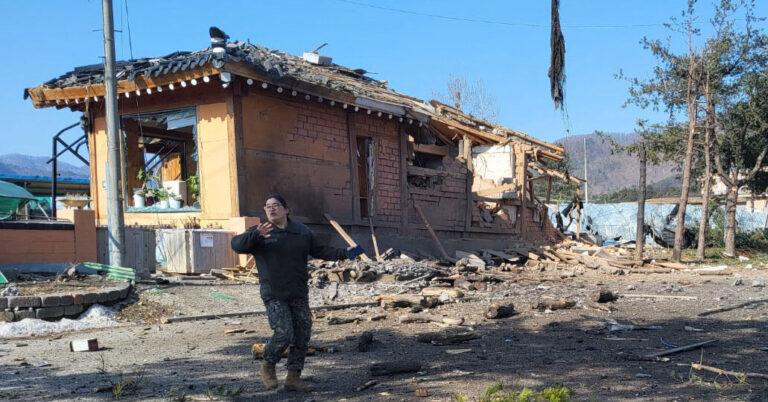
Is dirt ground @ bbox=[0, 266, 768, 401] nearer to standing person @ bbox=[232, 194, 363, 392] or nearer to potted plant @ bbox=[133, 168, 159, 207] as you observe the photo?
standing person @ bbox=[232, 194, 363, 392]

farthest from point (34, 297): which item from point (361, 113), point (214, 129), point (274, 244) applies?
point (361, 113)

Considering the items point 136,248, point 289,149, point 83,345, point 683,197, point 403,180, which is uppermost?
point 289,149

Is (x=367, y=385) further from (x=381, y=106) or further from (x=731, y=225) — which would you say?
(x=731, y=225)

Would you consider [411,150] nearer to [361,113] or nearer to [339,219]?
[361,113]

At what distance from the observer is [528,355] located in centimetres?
645

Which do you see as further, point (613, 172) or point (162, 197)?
point (613, 172)

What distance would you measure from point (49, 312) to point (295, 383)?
4.65 metres

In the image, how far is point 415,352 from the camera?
22.1ft

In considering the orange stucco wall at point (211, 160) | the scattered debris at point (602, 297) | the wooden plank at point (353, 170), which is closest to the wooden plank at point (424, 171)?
the wooden plank at point (353, 170)

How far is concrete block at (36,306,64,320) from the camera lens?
7.97 metres

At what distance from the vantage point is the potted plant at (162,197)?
13580 millimetres

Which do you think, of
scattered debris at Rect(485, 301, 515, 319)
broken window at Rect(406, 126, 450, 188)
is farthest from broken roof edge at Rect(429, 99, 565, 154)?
scattered debris at Rect(485, 301, 515, 319)

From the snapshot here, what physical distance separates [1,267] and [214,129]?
15.0 feet

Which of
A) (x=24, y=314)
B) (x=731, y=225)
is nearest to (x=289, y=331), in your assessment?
(x=24, y=314)
